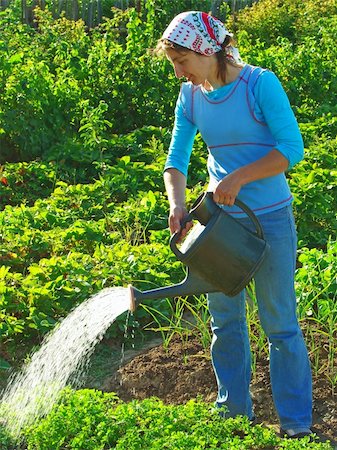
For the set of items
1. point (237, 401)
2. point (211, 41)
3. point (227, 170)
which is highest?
point (211, 41)

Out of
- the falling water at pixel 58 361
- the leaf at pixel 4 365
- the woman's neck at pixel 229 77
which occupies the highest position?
the woman's neck at pixel 229 77

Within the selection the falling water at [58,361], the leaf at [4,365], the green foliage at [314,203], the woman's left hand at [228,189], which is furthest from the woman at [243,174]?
the green foliage at [314,203]

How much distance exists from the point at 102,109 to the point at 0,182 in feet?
3.15

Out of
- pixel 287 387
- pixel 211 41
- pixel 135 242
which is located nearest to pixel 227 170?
pixel 211 41

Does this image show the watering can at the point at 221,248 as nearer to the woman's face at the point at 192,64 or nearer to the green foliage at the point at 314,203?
the woman's face at the point at 192,64

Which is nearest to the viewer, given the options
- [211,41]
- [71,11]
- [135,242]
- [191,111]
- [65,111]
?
[211,41]

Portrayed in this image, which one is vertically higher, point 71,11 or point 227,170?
point 227,170

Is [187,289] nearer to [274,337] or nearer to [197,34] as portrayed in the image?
[274,337]

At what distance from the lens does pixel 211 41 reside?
3.37 m

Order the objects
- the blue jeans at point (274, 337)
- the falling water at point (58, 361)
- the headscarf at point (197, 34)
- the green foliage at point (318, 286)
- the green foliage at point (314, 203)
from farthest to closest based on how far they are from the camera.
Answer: the green foliage at point (314, 203)
the green foliage at point (318, 286)
the falling water at point (58, 361)
the blue jeans at point (274, 337)
the headscarf at point (197, 34)

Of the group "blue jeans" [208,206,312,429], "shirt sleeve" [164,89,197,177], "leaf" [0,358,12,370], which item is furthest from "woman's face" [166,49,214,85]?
"leaf" [0,358,12,370]

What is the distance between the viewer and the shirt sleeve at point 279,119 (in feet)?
11.0

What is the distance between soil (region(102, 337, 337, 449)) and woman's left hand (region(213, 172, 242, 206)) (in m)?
1.13

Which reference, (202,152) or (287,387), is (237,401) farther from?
(202,152)
